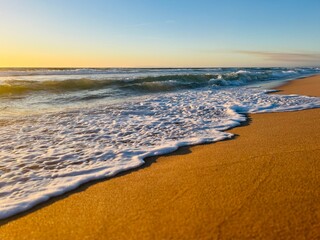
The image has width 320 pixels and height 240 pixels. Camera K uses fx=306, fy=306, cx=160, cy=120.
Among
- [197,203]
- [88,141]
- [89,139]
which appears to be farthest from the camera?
[89,139]

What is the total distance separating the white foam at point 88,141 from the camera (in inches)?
127

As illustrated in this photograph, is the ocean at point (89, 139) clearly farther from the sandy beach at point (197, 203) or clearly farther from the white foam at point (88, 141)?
the sandy beach at point (197, 203)

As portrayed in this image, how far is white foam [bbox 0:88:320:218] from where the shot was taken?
323cm

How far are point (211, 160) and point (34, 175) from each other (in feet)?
6.74

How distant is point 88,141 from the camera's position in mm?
4809

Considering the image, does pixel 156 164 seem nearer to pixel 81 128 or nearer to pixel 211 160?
pixel 211 160

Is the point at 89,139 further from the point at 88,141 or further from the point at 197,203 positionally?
the point at 197,203

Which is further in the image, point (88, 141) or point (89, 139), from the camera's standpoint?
point (89, 139)

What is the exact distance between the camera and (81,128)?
18.9ft

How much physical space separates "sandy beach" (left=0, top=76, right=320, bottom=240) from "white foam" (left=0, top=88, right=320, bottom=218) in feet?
0.95

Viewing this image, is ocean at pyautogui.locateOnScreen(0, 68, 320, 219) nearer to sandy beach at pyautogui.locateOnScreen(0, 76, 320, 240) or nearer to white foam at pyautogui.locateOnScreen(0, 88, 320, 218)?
white foam at pyautogui.locateOnScreen(0, 88, 320, 218)

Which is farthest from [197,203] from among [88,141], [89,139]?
[89,139]

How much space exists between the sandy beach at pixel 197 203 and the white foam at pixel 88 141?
0.29 m

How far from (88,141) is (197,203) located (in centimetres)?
269
